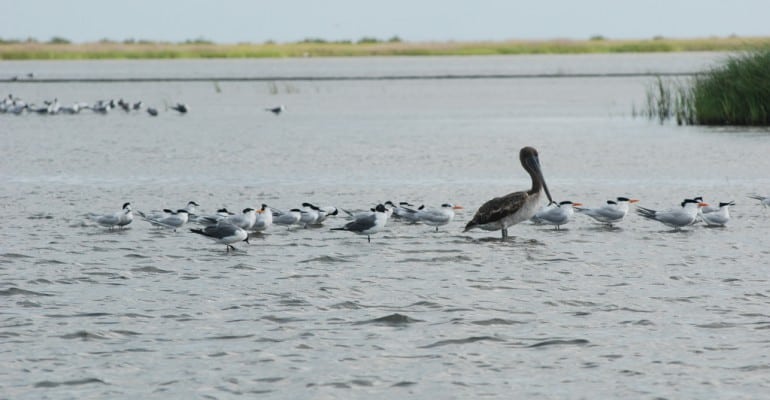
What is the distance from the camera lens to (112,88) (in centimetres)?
9812

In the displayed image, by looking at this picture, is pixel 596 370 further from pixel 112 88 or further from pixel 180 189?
pixel 112 88

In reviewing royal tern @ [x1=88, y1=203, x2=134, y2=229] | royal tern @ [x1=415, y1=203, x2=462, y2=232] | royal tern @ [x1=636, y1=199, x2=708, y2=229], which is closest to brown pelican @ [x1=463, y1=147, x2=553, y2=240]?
royal tern @ [x1=415, y1=203, x2=462, y2=232]

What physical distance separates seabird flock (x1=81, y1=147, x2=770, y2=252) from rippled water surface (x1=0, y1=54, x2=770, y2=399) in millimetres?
251

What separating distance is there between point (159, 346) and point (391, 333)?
2.18 m

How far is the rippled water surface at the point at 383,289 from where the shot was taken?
10719 mm

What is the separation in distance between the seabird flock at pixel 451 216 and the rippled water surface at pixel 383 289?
251 millimetres

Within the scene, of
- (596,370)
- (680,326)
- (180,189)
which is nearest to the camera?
(596,370)

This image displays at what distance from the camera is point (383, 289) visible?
1485 centimetres

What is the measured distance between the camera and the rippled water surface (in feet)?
35.2

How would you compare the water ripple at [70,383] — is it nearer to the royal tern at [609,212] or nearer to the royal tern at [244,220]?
the royal tern at [244,220]

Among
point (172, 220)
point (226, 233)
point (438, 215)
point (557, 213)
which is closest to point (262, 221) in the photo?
point (172, 220)

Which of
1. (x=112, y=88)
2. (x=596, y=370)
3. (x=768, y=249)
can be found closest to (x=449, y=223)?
(x=768, y=249)

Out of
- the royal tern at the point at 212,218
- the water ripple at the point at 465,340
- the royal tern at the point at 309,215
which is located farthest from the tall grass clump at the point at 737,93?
the water ripple at the point at 465,340

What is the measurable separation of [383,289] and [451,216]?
535 centimetres
